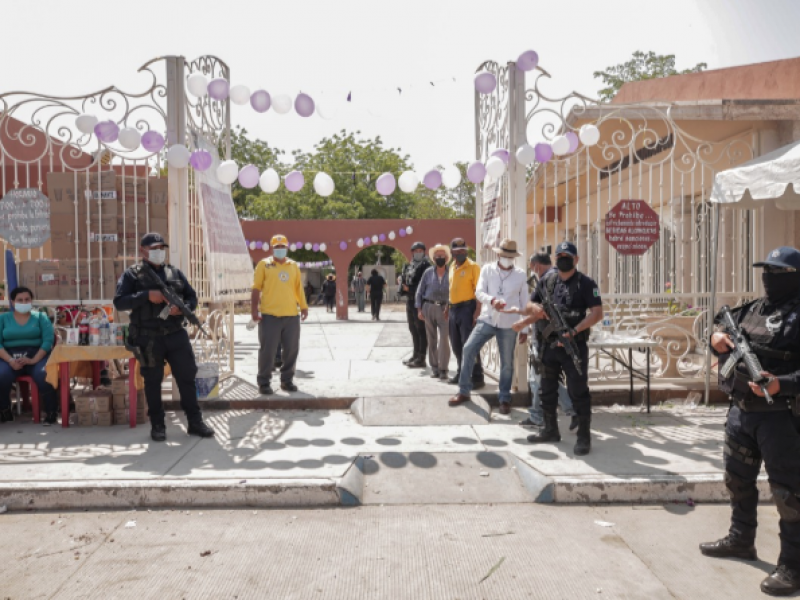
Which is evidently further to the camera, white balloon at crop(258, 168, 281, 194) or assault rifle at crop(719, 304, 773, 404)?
white balloon at crop(258, 168, 281, 194)

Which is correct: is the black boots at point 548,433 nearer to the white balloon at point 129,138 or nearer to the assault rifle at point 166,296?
the assault rifle at point 166,296

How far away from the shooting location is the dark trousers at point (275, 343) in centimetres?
752

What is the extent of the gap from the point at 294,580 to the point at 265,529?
31.4 inches

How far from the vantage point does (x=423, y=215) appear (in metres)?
44.4

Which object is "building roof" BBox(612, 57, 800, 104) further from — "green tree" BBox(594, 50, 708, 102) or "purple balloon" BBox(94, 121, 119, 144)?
"green tree" BBox(594, 50, 708, 102)

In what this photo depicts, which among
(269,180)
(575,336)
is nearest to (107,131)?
(269,180)

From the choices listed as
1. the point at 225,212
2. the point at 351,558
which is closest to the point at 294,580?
the point at 351,558

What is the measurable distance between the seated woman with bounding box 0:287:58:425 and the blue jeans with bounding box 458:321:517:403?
4404 mm

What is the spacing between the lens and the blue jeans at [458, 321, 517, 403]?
684cm

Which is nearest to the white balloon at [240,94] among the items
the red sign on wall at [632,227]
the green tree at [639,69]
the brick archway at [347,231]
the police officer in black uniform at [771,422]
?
the red sign on wall at [632,227]

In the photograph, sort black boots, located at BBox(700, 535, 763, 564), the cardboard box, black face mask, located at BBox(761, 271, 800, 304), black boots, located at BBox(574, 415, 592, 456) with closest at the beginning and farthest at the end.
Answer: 1. black face mask, located at BBox(761, 271, 800, 304)
2. black boots, located at BBox(700, 535, 763, 564)
3. black boots, located at BBox(574, 415, 592, 456)
4. the cardboard box

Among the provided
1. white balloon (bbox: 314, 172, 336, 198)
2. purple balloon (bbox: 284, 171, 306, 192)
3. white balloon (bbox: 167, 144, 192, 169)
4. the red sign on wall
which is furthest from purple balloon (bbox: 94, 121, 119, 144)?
the red sign on wall

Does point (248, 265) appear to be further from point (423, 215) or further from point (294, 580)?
Answer: point (423, 215)

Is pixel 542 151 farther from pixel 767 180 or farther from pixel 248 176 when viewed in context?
pixel 248 176
